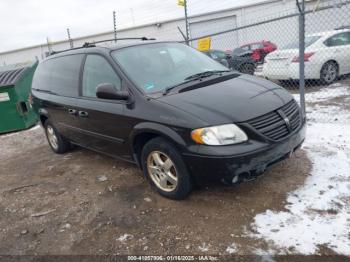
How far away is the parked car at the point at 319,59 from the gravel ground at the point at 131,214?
476 centimetres

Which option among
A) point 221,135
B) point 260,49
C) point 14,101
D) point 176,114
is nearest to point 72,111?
point 176,114

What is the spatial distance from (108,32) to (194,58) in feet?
98.9

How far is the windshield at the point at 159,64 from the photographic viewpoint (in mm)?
3818

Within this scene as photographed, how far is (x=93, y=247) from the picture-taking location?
3.14 metres

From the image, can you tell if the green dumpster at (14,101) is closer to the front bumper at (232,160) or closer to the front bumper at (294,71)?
the front bumper at (232,160)

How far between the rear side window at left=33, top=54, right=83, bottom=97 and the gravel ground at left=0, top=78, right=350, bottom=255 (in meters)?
1.27

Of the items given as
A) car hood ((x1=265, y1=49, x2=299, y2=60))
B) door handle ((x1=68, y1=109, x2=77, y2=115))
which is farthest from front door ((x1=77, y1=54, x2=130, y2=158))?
car hood ((x1=265, y1=49, x2=299, y2=60))

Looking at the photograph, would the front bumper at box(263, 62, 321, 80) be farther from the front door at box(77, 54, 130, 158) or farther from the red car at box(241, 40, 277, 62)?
the red car at box(241, 40, 277, 62)

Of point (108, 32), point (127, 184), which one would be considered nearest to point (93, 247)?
point (127, 184)

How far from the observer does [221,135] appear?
121 inches

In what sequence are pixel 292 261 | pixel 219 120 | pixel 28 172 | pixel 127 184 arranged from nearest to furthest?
1. pixel 292 261
2. pixel 219 120
3. pixel 127 184
4. pixel 28 172

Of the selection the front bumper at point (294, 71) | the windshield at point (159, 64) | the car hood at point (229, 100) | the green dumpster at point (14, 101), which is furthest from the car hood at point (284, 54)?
the green dumpster at point (14, 101)

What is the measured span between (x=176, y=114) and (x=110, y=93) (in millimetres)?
845

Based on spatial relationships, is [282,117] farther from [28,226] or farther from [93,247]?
[28,226]
